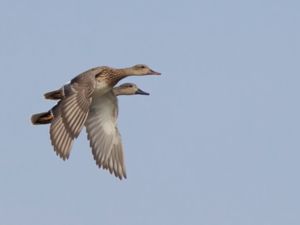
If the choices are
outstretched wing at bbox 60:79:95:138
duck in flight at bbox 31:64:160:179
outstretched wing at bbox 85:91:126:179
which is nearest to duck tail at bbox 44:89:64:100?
duck in flight at bbox 31:64:160:179

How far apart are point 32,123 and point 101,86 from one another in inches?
70.9

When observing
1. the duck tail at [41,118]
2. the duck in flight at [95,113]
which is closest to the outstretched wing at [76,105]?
the duck in flight at [95,113]

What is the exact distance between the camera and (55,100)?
87.5 feet

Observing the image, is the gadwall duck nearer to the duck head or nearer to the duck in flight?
the duck in flight

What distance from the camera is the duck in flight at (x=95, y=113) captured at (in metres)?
24.6

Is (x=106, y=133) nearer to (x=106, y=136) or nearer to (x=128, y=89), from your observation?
(x=106, y=136)

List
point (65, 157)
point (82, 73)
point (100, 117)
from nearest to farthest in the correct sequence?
point (65, 157) → point (82, 73) → point (100, 117)

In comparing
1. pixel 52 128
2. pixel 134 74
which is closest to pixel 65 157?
pixel 52 128

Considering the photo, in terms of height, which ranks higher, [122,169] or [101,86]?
[101,86]

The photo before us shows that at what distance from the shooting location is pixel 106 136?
2836 cm

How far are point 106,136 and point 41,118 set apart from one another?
226 cm

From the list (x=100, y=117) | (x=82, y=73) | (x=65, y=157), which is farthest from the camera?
(x=100, y=117)

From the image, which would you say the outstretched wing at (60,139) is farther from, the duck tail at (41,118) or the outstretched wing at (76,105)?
the duck tail at (41,118)

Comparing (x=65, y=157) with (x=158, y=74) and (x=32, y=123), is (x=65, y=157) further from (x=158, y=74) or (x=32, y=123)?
(x=158, y=74)
